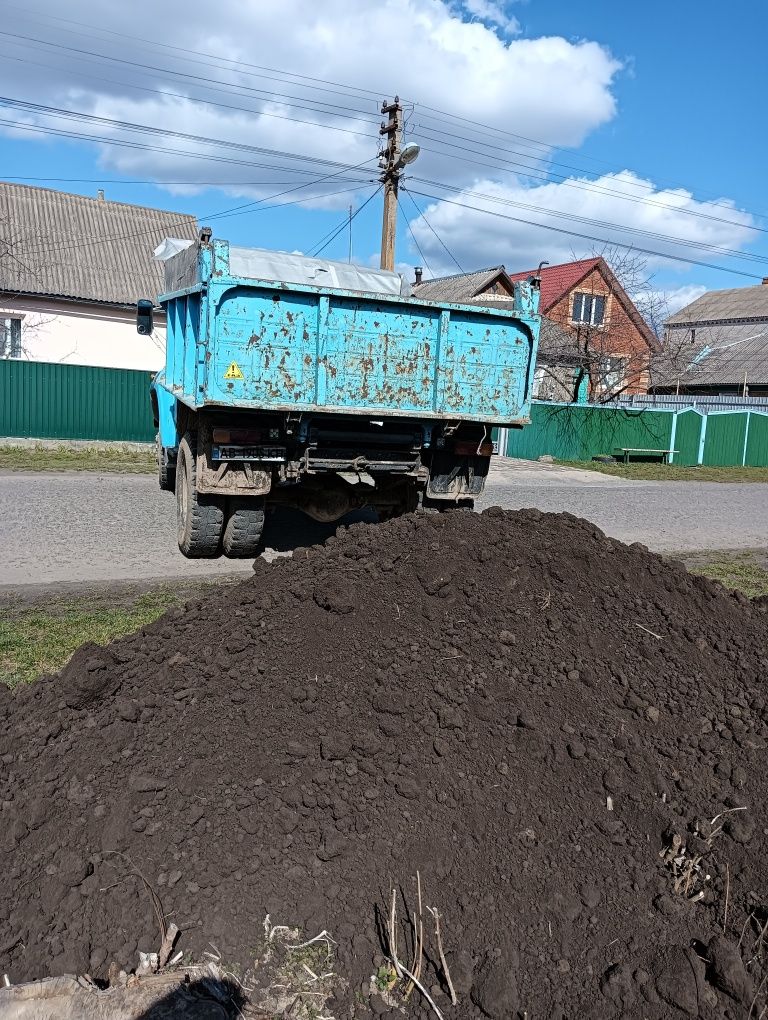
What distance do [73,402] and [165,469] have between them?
8674 millimetres

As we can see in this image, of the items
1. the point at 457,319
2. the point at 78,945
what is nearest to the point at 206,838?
the point at 78,945

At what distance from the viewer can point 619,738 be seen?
3.40m

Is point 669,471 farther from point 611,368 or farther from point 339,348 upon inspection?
point 339,348

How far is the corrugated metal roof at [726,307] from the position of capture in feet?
162

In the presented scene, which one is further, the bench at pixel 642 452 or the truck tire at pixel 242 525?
the bench at pixel 642 452

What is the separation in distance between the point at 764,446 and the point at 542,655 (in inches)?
947

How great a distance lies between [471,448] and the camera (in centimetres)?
835

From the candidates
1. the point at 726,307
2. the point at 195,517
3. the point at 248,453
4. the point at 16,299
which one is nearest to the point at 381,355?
the point at 248,453

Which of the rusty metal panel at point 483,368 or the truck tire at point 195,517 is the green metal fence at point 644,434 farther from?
the truck tire at point 195,517

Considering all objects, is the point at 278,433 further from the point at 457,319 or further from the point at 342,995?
the point at 342,995

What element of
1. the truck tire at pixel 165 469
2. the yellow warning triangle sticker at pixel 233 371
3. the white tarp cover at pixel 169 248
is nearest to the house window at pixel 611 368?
the truck tire at pixel 165 469

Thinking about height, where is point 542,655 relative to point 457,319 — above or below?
below

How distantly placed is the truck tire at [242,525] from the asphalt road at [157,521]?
18cm

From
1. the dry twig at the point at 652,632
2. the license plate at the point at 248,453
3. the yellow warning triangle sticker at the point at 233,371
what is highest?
the yellow warning triangle sticker at the point at 233,371
